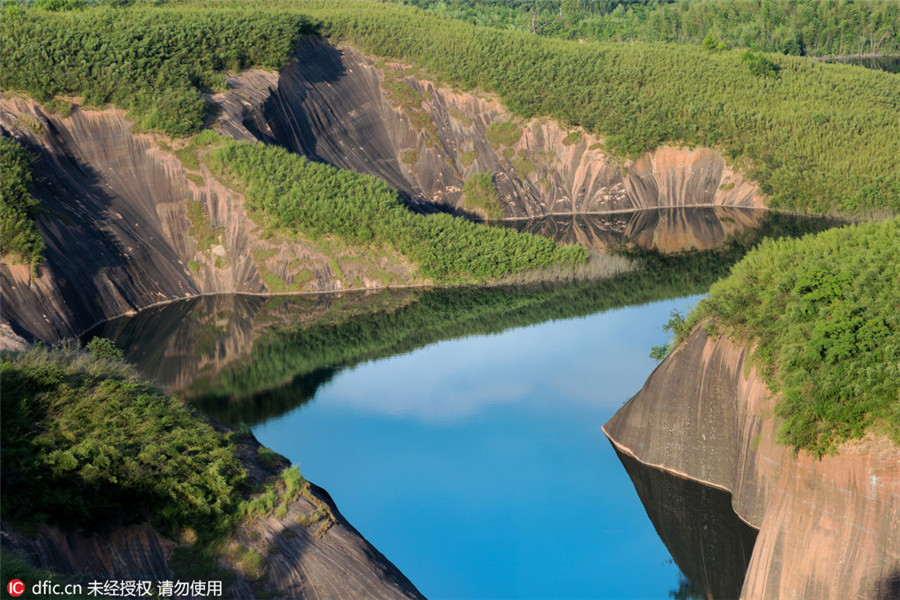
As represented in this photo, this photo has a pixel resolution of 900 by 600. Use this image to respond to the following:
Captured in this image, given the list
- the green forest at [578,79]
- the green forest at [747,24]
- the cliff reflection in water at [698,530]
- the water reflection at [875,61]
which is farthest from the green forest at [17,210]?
the water reflection at [875,61]

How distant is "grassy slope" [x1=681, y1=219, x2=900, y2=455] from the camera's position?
79.8 feet

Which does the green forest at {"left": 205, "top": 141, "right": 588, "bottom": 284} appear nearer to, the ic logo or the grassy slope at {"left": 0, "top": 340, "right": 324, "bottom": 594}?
the grassy slope at {"left": 0, "top": 340, "right": 324, "bottom": 594}

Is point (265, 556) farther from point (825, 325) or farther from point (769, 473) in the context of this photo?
point (825, 325)

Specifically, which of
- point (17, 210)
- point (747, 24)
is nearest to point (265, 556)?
point (17, 210)

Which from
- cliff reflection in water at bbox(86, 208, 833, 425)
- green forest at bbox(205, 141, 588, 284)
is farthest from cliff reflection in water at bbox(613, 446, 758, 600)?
green forest at bbox(205, 141, 588, 284)

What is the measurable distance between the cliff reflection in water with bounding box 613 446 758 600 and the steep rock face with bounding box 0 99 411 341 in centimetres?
2540

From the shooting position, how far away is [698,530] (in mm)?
27750

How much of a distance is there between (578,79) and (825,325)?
5240 centimetres

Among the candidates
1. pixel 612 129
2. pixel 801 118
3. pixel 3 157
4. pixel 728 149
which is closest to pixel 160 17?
pixel 3 157

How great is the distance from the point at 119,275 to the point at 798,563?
3499 centimetres

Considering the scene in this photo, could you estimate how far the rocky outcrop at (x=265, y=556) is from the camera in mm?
21078

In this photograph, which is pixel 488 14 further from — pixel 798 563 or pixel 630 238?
pixel 798 563

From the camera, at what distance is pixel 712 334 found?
29.8m

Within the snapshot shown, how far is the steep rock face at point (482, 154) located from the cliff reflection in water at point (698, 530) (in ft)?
134
